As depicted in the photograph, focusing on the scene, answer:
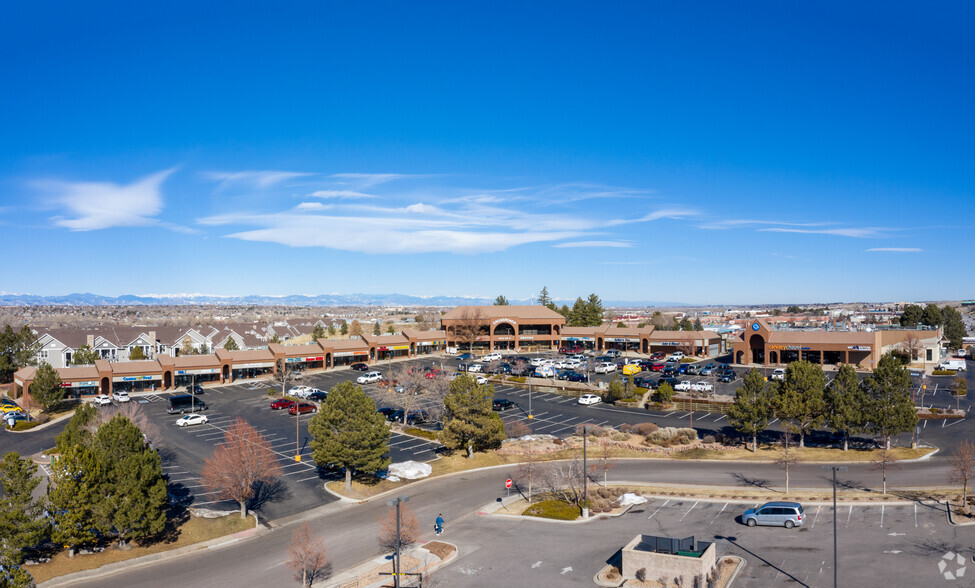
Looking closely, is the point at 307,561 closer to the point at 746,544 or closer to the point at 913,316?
the point at 746,544

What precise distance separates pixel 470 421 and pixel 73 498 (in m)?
26.0

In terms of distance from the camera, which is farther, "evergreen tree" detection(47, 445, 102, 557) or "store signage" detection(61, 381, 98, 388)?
"store signage" detection(61, 381, 98, 388)

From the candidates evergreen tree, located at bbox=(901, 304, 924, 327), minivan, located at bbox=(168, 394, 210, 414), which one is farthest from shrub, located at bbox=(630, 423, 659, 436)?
evergreen tree, located at bbox=(901, 304, 924, 327)

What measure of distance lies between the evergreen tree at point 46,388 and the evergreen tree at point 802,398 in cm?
6922

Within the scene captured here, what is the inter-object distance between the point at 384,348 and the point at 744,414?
6008 cm

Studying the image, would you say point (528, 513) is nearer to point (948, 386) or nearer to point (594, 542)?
point (594, 542)

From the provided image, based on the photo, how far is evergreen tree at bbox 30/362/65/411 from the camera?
63.6 m

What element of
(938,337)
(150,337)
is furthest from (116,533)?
(938,337)

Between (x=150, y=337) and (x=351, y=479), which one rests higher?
(x=150, y=337)

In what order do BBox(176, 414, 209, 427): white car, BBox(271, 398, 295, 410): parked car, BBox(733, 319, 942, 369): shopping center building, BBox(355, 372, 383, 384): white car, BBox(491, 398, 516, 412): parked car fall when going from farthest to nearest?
BBox(733, 319, 942, 369): shopping center building → BBox(355, 372, 383, 384): white car → BBox(271, 398, 295, 410): parked car → BBox(491, 398, 516, 412): parked car → BBox(176, 414, 209, 427): white car

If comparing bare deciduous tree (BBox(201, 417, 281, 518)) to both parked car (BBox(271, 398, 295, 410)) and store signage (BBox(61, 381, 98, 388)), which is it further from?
store signage (BBox(61, 381, 98, 388))

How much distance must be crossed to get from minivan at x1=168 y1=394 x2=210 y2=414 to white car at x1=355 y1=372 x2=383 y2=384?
18.7 meters

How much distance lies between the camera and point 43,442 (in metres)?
54.2

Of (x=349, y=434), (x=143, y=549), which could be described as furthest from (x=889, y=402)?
(x=143, y=549)
